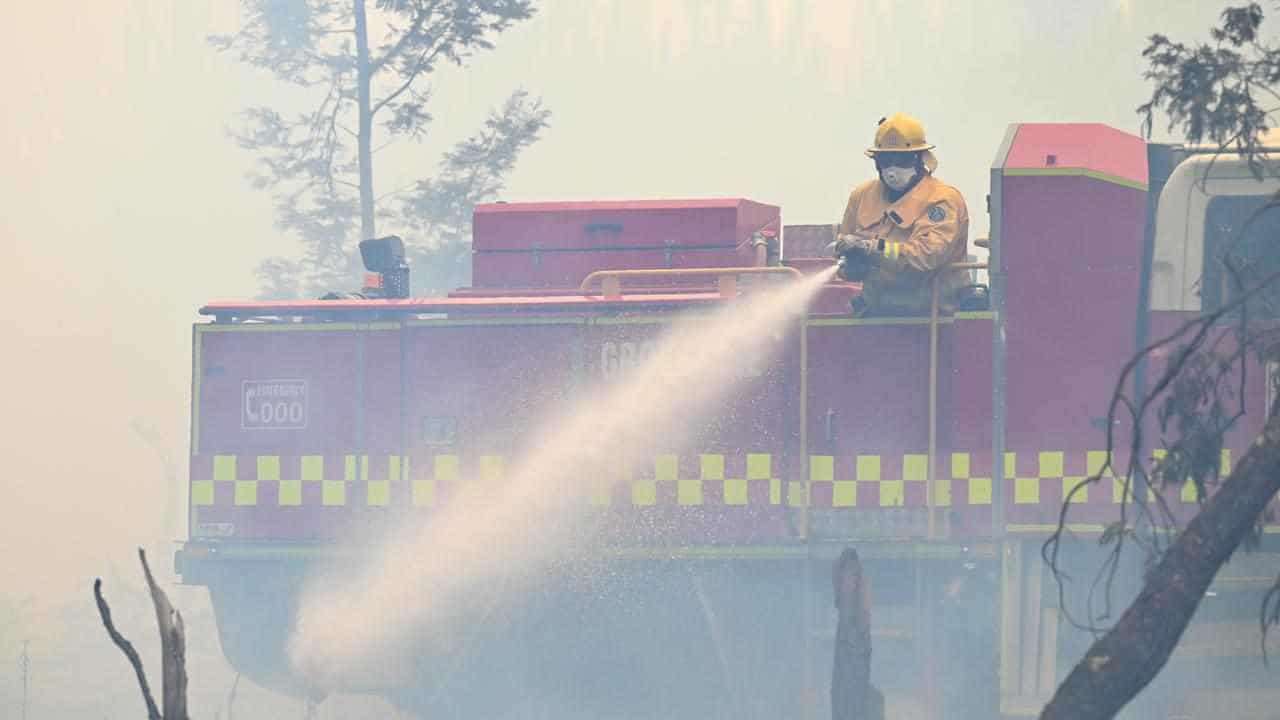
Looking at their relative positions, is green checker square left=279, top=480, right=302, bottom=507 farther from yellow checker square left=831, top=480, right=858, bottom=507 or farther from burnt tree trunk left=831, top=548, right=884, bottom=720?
burnt tree trunk left=831, top=548, right=884, bottom=720

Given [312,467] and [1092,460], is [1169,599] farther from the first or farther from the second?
[312,467]

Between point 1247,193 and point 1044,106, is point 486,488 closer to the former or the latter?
point 1247,193

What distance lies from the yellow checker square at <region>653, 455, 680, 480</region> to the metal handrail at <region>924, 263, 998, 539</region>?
1.60 m

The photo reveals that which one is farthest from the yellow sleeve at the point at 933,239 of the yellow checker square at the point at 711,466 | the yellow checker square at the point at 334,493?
the yellow checker square at the point at 334,493

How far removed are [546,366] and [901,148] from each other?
2720 mm

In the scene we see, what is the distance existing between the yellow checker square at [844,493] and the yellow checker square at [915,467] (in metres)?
0.33

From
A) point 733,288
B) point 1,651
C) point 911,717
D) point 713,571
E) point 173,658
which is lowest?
point 1,651

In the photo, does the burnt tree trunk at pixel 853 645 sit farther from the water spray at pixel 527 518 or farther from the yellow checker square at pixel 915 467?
the water spray at pixel 527 518

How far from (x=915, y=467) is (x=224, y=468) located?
466 centimetres

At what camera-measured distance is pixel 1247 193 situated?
1215cm

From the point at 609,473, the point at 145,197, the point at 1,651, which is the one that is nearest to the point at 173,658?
the point at 609,473

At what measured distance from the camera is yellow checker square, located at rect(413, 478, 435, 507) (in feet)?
42.8

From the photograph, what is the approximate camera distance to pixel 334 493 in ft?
43.3

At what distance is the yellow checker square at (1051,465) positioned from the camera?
12.4m
